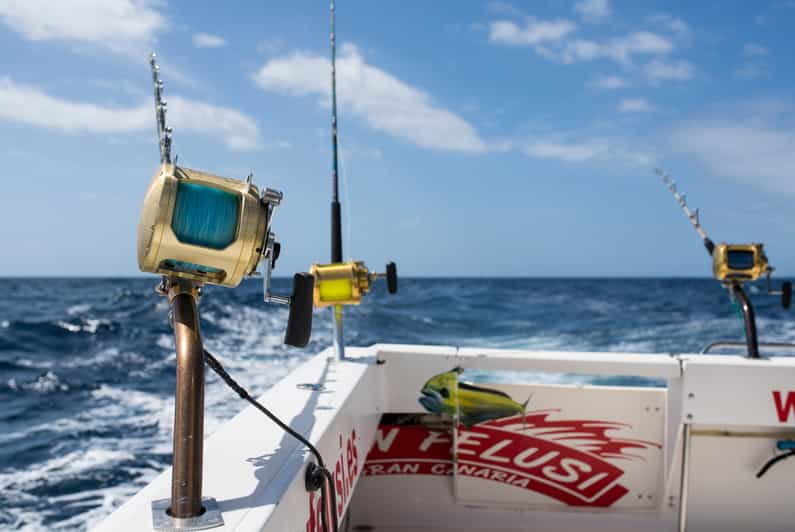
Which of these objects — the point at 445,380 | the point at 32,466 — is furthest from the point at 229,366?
the point at 445,380

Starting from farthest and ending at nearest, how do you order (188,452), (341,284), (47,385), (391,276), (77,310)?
1. (77,310)
2. (47,385)
3. (391,276)
4. (341,284)
5. (188,452)

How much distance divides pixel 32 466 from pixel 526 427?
3.60 metres

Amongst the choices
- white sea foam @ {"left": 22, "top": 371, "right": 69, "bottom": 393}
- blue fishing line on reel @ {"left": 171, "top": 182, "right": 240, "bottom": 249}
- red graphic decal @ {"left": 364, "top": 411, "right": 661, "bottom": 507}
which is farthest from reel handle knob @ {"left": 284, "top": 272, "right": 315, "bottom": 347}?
white sea foam @ {"left": 22, "top": 371, "right": 69, "bottom": 393}

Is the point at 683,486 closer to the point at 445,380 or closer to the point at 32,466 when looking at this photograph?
the point at 445,380

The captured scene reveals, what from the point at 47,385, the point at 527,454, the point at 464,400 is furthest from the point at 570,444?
the point at 47,385

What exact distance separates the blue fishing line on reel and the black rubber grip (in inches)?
53.9

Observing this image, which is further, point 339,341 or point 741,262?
point 741,262

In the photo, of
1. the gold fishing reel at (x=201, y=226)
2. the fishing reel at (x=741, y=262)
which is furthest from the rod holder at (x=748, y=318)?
the gold fishing reel at (x=201, y=226)

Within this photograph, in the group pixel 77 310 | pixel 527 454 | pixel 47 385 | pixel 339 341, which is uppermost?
pixel 339 341

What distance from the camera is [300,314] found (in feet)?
3.55

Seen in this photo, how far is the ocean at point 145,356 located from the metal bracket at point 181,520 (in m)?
0.66

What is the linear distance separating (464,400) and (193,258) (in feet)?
5.35

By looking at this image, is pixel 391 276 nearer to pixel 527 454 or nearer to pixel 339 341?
pixel 339 341

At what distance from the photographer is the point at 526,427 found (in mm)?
2486
